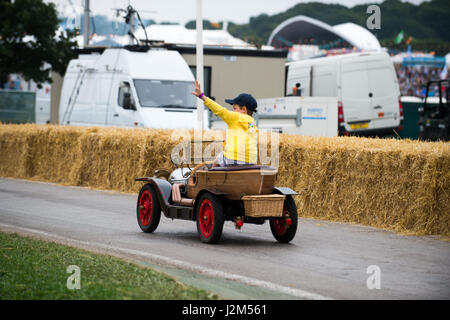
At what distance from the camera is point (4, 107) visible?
3609cm

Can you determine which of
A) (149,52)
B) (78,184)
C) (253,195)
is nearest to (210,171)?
(253,195)

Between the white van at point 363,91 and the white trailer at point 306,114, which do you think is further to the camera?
the white van at point 363,91

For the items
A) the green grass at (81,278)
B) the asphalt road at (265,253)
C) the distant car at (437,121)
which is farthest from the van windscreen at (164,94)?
the green grass at (81,278)

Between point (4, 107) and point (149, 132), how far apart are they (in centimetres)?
2130

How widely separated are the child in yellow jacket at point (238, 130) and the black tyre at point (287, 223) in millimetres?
639

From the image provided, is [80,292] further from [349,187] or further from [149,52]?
[149,52]

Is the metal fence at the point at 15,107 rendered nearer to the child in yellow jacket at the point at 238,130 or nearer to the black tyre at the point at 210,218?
the black tyre at the point at 210,218

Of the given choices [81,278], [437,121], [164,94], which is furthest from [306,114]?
[81,278]

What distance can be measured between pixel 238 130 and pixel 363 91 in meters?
15.7

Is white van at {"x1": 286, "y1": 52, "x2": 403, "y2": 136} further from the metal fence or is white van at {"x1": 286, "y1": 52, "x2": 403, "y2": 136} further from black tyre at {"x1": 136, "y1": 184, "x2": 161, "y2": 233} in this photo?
the metal fence

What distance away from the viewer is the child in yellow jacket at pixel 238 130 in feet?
30.4

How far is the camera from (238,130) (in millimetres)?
9281

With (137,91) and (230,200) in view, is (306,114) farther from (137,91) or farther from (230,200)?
(230,200)

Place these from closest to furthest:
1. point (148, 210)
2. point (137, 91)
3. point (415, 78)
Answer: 1. point (148, 210)
2. point (137, 91)
3. point (415, 78)
